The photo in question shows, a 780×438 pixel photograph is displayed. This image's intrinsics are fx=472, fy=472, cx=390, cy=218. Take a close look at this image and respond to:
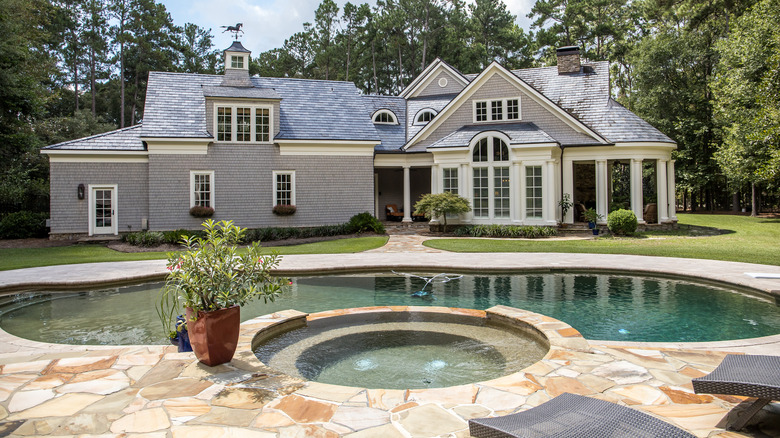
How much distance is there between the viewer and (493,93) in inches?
818

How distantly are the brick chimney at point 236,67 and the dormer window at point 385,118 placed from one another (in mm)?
6481

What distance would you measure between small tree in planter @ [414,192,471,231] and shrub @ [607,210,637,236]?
17.8ft

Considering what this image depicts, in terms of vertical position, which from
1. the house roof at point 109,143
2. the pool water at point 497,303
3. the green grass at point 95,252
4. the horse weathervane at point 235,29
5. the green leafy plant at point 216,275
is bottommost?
the pool water at point 497,303

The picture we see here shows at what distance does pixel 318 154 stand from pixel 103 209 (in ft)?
28.7

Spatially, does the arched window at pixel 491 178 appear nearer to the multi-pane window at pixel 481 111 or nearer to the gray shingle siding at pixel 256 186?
the multi-pane window at pixel 481 111

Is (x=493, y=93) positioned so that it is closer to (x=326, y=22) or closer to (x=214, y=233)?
(x=214, y=233)

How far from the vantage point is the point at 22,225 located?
18.8 m

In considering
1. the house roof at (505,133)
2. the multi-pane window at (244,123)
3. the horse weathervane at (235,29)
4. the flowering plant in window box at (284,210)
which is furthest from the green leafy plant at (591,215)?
the horse weathervane at (235,29)

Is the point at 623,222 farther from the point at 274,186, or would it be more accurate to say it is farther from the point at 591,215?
the point at 274,186

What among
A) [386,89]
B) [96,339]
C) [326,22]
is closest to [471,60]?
[386,89]

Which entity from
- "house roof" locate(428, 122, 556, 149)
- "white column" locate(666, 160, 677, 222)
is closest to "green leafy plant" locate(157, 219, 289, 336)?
"house roof" locate(428, 122, 556, 149)

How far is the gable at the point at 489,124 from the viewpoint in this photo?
65.3ft

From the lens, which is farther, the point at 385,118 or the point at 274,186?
the point at 385,118

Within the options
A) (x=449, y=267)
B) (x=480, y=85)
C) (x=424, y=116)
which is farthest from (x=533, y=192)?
(x=449, y=267)
